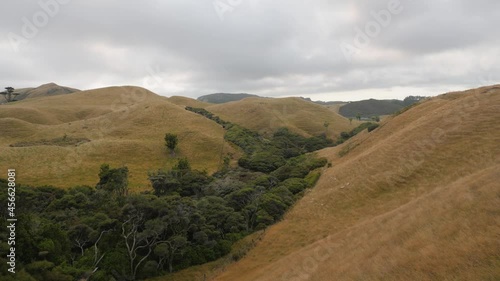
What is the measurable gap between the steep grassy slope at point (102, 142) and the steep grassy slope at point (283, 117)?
25.1 metres

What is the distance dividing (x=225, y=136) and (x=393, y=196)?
6857 centimetres

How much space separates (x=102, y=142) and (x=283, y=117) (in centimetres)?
7971

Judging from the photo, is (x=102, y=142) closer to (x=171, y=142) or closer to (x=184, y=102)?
(x=171, y=142)

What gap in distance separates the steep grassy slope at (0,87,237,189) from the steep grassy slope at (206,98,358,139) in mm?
25135

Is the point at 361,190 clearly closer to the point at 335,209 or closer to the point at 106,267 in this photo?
the point at 335,209

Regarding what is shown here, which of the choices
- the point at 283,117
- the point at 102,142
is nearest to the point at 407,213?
the point at 102,142

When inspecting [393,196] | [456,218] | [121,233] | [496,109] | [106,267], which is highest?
[496,109]

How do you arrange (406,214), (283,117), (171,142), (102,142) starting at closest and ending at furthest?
1. (406,214)
2. (102,142)
3. (171,142)
4. (283,117)

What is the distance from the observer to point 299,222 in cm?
3600

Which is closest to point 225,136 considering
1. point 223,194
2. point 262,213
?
point 223,194

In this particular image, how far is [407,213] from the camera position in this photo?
22.8 meters

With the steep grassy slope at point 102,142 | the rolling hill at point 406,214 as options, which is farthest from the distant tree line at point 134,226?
the steep grassy slope at point 102,142

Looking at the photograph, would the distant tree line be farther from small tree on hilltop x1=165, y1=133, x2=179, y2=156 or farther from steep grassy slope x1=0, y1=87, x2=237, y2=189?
small tree on hilltop x1=165, y1=133, x2=179, y2=156

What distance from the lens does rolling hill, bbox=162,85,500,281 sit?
1438 centimetres
